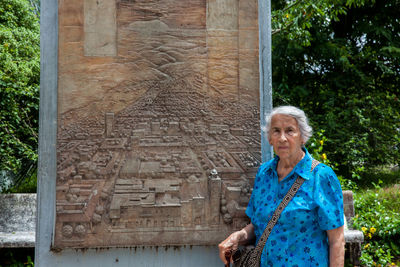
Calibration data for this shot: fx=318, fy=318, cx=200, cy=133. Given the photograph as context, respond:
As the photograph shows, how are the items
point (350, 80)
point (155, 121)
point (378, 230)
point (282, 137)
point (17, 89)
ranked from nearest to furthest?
point (282, 137) < point (155, 121) < point (378, 230) < point (17, 89) < point (350, 80)

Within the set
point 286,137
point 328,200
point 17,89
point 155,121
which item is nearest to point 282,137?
point 286,137

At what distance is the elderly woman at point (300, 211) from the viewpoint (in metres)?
1.75

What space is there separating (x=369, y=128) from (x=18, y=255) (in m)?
6.47

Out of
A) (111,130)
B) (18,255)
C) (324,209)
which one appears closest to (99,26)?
(111,130)

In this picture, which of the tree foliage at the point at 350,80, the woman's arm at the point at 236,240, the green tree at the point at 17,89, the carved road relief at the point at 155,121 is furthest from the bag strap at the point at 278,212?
the tree foliage at the point at 350,80

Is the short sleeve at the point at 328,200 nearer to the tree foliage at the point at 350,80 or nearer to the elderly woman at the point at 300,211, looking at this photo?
the elderly woman at the point at 300,211

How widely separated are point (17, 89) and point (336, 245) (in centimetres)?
544

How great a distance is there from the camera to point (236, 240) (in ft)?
6.95

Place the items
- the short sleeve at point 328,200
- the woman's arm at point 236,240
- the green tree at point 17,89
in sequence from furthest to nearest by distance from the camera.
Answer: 1. the green tree at point 17,89
2. the woman's arm at point 236,240
3. the short sleeve at point 328,200

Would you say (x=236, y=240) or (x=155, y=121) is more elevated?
(x=155, y=121)

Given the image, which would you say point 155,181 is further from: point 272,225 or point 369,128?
point 369,128

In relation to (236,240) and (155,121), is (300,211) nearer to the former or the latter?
(236,240)

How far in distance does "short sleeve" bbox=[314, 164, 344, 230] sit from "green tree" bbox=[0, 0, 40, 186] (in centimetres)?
489

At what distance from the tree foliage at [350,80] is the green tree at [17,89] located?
4.70 m
